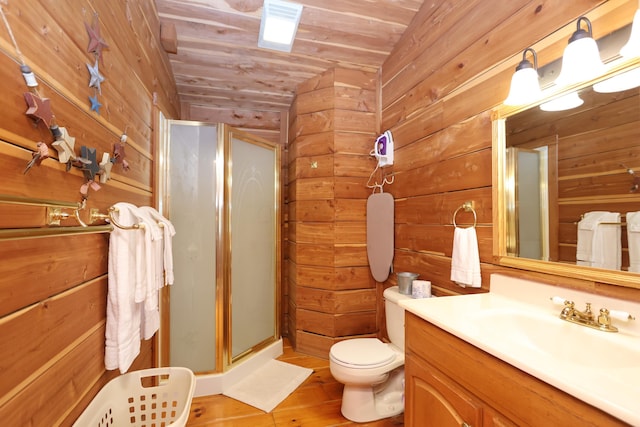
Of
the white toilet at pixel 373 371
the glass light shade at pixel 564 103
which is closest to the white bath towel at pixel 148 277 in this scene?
the white toilet at pixel 373 371

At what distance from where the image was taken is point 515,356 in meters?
0.72

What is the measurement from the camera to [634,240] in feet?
2.99

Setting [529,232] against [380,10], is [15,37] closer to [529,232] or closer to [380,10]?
[529,232]

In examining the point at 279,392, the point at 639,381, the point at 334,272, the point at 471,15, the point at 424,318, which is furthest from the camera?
the point at 334,272

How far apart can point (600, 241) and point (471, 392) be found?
0.69m

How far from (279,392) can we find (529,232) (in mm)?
1789

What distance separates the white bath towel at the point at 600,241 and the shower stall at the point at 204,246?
193cm

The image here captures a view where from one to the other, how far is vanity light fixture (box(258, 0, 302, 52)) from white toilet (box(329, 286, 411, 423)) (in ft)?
6.30

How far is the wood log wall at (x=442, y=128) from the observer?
1.19 meters

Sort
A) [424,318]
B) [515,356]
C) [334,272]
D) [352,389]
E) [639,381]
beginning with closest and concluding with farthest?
[639,381]
[515,356]
[424,318]
[352,389]
[334,272]

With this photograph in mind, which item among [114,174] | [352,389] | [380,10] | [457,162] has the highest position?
[380,10]

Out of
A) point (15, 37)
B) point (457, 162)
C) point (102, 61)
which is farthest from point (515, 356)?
point (102, 61)

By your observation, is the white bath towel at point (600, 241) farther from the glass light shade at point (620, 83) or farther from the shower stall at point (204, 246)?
the shower stall at point (204, 246)

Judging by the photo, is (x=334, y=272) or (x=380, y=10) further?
(x=334, y=272)
